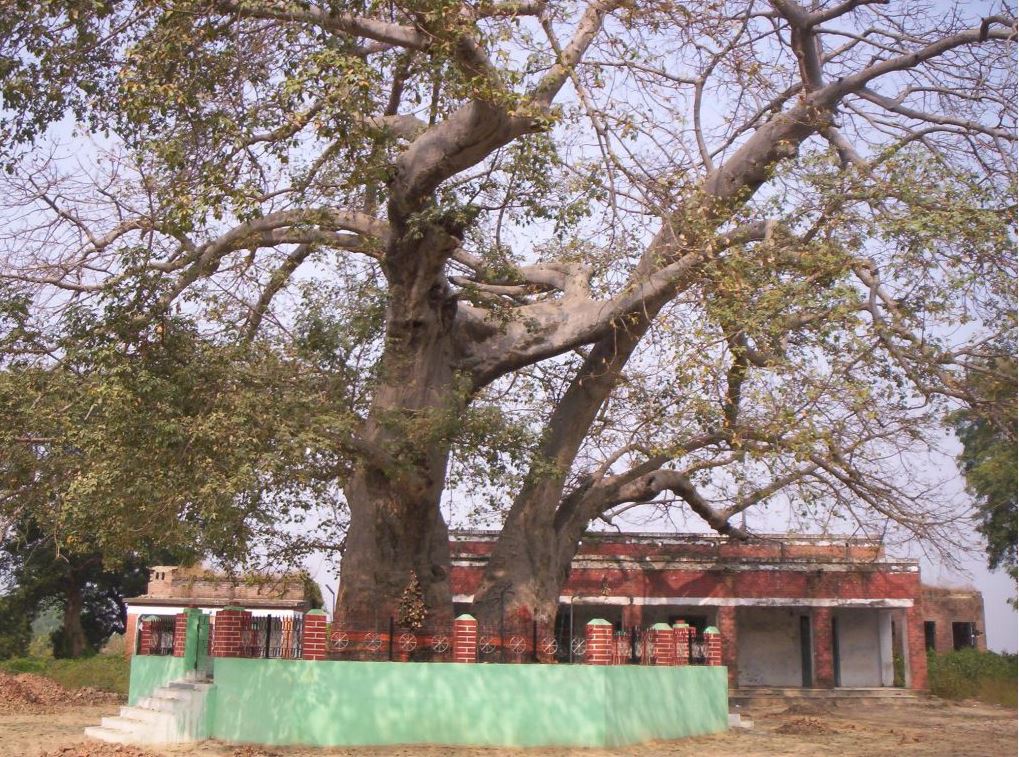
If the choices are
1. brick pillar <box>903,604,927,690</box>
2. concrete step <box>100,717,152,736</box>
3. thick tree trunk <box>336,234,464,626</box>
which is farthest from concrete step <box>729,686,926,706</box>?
concrete step <box>100,717,152,736</box>

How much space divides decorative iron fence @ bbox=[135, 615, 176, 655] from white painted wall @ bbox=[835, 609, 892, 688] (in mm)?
14486

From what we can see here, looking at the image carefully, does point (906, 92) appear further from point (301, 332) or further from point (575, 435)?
point (301, 332)

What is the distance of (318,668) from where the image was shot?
10.5m

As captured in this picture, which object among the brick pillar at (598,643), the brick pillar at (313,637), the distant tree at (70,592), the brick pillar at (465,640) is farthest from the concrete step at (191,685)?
the distant tree at (70,592)

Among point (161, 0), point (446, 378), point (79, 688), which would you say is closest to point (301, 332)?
point (446, 378)

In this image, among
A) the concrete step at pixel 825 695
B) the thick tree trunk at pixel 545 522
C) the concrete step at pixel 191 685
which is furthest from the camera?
the concrete step at pixel 825 695

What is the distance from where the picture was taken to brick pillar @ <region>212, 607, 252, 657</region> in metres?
11.9

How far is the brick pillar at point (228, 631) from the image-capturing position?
1185cm

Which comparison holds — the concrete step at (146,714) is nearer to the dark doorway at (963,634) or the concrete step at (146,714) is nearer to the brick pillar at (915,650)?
the brick pillar at (915,650)

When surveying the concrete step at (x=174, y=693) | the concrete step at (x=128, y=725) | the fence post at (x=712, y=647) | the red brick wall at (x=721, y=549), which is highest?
the red brick wall at (x=721, y=549)

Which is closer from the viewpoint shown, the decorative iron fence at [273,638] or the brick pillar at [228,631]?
Answer: the decorative iron fence at [273,638]

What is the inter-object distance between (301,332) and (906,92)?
6970mm

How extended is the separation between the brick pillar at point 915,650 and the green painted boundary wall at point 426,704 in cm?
1303

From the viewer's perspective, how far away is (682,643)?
13242mm
